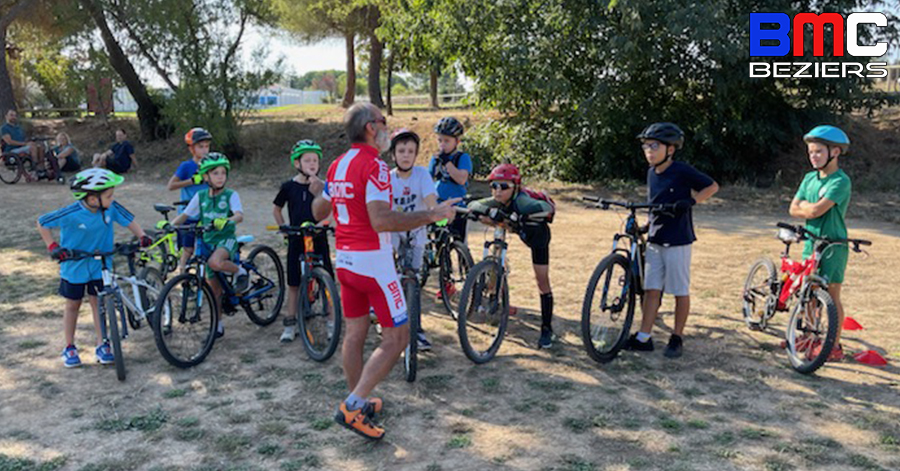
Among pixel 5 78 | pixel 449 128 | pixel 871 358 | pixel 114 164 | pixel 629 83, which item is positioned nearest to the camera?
pixel 871 358

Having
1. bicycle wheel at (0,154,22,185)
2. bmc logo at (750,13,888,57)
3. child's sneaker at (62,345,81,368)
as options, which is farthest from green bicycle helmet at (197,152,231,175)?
bicycle wheel at (0,154,22,185)

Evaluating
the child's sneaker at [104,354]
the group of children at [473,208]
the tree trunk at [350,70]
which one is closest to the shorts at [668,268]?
the group of children at [473,208]

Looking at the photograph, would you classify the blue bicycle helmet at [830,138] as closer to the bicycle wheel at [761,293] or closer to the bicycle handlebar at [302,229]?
the bicycle wheel at [761,293]

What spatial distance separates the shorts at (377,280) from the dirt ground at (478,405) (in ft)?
2.79

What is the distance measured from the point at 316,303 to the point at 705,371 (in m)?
3.18

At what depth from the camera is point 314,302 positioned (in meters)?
6.15

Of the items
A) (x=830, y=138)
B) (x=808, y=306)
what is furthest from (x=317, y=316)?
(x=830, y=138)

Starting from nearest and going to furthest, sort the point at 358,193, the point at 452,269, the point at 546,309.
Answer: the point at 358,193
the point at 546,309
the point at 452,269

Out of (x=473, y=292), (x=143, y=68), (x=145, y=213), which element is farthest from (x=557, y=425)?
(x=143, y=68)

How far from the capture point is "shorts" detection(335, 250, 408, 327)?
439 cm

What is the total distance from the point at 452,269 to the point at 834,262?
134 inches

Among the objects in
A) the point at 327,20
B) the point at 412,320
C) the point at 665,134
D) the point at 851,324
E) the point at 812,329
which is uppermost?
the point at 327,20

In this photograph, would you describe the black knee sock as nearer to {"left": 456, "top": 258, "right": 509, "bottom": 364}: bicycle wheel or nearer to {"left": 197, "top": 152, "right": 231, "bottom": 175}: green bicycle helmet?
{"left": 456, "top": 258, "right": 509, "bottom": 364}: bicycle wheel

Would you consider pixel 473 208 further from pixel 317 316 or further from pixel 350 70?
pixel 350 70
